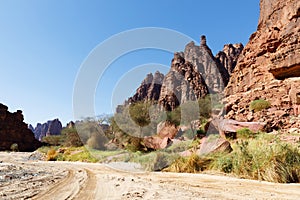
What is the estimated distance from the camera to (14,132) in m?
55.8

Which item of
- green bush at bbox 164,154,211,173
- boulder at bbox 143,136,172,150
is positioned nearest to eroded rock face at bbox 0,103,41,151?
boulder at bbox 143,136,172,150

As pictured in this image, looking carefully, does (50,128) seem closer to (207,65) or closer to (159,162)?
(207,65)

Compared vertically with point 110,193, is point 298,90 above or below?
above

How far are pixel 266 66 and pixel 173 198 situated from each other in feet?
79.6

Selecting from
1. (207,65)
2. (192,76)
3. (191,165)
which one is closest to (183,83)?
(192,76)

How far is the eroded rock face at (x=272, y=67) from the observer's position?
17094mm

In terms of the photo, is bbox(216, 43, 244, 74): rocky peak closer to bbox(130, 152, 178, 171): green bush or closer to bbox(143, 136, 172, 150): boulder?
bbox(143, 136, 172, 150): boulder

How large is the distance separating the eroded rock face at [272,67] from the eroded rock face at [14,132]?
50163 millimetres

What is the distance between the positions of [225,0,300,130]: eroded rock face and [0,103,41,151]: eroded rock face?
1975 inches

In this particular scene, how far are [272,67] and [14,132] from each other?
60.0 metres

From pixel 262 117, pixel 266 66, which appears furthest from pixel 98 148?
pixel 266 66

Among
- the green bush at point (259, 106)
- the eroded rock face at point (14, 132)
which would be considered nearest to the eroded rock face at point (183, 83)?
the eroded rock face at point (14, 132)

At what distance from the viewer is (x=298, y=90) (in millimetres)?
17078

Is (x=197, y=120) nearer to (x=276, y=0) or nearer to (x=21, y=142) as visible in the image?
(x=276, y=0)
